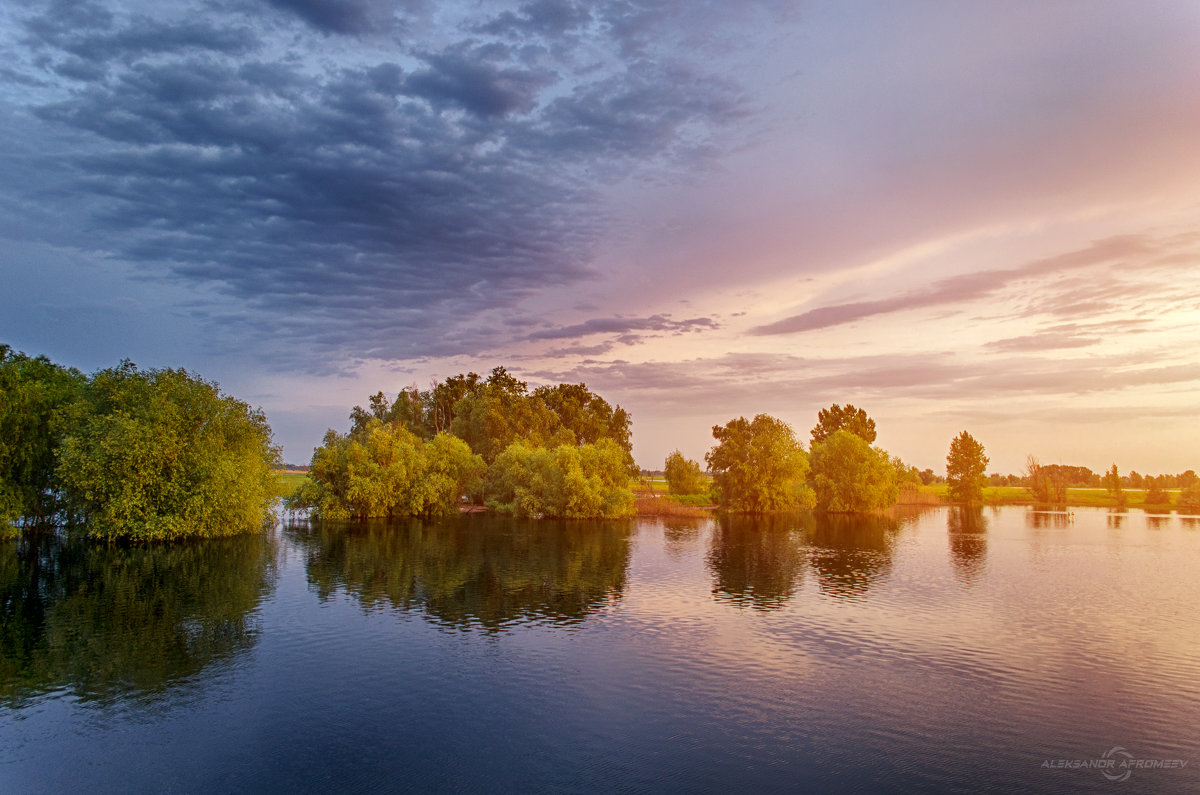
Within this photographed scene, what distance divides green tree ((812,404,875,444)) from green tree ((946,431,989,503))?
22794 millimetres

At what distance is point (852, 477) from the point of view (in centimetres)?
12306

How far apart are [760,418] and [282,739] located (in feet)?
360

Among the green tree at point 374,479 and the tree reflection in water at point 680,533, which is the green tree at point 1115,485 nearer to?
the tree reflection in water at point 680,533

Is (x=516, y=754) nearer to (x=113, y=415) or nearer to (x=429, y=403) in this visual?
(x=113, y=415)

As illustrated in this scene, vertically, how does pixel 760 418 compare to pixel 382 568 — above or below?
above

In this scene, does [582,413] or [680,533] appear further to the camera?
[582,413]

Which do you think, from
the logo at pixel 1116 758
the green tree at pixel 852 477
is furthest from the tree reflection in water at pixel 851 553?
the logo at pixel 1116 758

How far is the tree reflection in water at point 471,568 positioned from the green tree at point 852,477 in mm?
53267

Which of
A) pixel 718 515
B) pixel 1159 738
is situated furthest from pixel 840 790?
pixel 718 515

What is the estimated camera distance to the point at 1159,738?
2261 cm

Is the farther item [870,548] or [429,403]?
[429,403]

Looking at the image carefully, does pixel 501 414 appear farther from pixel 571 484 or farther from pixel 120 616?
pixel 120 616

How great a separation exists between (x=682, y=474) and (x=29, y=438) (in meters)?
121

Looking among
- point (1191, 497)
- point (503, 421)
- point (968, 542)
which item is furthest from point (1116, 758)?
point (1191, 497)
